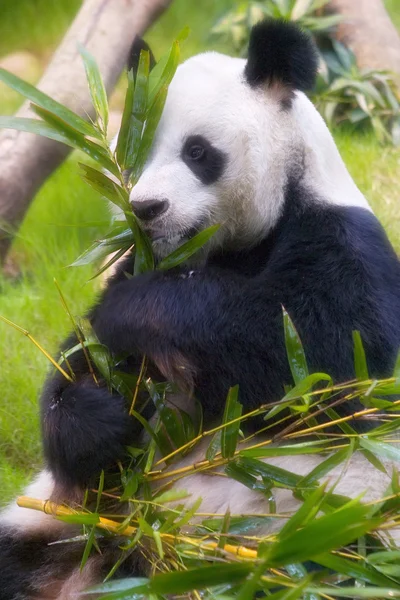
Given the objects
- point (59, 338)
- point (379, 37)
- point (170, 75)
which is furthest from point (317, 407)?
point (379, 37)

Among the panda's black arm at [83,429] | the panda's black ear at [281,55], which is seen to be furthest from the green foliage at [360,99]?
the panda's black arm at [83,429]

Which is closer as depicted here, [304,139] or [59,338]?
[304,139]

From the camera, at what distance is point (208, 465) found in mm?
2361

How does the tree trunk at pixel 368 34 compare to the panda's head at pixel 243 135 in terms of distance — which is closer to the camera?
the panda's head at pixel 243 135

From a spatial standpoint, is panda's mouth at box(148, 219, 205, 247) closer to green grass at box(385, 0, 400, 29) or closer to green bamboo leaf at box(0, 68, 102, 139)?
green bamboo leaf at box(0, 68, 102, 139)

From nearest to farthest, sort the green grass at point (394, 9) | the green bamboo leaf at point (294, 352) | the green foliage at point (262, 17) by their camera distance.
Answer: the green bamboo leaf at point (294, 352), the green foliage at point (262, 17), the green grass at point (394, 9)

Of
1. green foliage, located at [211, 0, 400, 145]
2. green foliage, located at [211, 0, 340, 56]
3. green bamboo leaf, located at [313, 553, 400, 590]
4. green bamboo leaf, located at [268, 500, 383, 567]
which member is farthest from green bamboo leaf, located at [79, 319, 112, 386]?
green foliage, located at [211, 0, 340, 56]

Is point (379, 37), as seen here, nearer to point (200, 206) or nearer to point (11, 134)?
point (11, 134)

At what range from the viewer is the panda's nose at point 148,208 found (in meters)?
2.50

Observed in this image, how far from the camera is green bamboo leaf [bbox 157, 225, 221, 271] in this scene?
8.06 feet

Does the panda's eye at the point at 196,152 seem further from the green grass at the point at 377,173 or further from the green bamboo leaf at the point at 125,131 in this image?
the green grass at the point at 377,173

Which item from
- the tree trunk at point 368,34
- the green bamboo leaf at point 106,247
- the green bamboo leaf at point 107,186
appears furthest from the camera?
the tree trunk at point 368,34

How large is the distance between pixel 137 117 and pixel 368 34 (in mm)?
4768

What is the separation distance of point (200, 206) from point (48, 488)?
1136 millimetres
